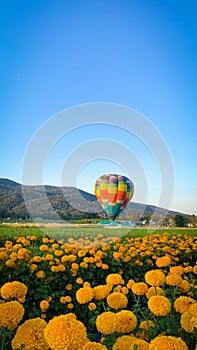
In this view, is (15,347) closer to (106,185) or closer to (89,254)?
(89,254)

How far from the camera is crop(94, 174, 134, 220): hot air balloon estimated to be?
82.2ft

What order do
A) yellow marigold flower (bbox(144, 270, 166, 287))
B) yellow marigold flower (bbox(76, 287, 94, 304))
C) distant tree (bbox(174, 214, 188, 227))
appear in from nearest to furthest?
yellow marigold flower (bbox(76, 287, 94, 304)) < yellow marigold flower (bbox(144, 270, 166, 287)) < distant tree (bbox(174, 214, 188, 227))

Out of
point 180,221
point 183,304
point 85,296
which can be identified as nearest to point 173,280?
point 183,304

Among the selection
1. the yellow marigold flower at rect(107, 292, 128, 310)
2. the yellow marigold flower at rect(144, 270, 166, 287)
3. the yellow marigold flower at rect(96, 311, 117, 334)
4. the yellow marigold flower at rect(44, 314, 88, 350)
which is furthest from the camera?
the yellow marigold flower at rect(144, 270, 166, 287)

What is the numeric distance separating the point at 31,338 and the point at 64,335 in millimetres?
166

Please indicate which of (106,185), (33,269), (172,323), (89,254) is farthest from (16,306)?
(106,185)

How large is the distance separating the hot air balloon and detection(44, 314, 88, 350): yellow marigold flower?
23964mm

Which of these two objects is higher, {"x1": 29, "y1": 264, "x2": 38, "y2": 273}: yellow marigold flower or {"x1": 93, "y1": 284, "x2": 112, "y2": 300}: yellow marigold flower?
{"x1": 93, "y1": 284, "x2": 112, "y2": 300}: yellow marigold flower

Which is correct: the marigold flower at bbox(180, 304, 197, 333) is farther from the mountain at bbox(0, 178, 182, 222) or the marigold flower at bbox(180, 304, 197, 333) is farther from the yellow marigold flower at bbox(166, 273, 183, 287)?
the mountain at bbox(0, 178, 182, 222)

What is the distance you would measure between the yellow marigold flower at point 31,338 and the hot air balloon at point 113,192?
78.3ft

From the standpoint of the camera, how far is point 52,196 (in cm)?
3014

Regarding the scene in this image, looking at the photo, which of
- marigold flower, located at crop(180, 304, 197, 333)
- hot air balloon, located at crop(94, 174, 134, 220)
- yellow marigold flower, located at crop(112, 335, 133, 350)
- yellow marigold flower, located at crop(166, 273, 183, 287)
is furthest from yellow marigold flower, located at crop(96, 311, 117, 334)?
hot air balloon, located at crop(94, 174, 134, 220)

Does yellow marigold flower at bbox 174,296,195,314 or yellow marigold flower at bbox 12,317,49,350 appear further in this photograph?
yellow marigold flower at bbox 174,296,195,314

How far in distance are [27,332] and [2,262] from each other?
2.92m
